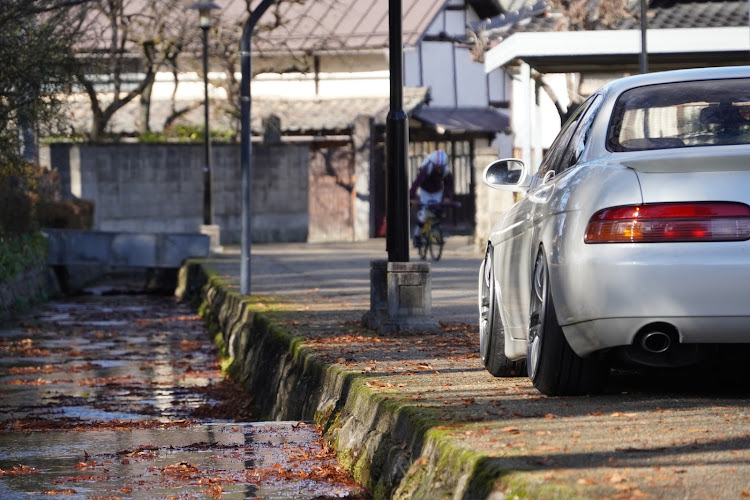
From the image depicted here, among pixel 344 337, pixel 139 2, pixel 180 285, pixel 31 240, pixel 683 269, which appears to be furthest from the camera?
pixel 139 2

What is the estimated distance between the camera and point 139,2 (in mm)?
42531

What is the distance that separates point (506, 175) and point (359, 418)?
5.19ft

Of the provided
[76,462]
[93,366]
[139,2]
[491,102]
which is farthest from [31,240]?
[491,102]

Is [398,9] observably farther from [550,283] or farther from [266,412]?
[550,283]

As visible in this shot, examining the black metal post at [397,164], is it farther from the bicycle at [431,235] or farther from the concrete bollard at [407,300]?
the bicycle at [431,235]

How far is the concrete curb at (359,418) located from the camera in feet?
16.3

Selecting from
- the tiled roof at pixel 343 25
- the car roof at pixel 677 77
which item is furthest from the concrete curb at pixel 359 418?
the tiled roof at pixel 343 25

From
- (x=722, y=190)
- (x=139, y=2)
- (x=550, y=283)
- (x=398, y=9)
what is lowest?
(x=550, y=283)

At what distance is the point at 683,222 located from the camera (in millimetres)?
5609

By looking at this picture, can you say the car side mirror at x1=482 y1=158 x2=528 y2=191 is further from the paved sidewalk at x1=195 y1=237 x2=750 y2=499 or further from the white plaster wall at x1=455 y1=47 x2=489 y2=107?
the white plaster wall at x1=455 y1=47 x2=489 y2=107

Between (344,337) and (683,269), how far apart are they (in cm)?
462

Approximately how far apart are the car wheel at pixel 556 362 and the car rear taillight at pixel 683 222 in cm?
60

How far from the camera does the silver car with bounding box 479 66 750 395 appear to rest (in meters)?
5.61

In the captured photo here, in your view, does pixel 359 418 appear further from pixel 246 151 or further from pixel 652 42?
pixel 652 42
